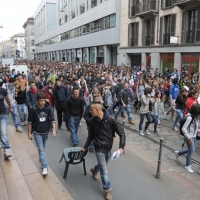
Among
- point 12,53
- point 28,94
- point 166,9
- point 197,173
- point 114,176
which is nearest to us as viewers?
point 114,176

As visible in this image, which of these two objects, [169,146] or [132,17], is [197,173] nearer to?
[169,146]

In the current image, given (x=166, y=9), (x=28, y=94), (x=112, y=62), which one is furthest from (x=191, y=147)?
(x=112, y=62)

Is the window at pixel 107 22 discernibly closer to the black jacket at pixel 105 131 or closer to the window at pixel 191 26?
the window at pixel 191 26

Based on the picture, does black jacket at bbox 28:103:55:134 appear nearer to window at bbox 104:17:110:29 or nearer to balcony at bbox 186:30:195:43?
balcony at bbox 186:30:195:43

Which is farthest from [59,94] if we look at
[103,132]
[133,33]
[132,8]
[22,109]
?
[132,8]

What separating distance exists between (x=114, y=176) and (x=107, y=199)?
87 centimetres

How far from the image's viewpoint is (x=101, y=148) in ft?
12.7

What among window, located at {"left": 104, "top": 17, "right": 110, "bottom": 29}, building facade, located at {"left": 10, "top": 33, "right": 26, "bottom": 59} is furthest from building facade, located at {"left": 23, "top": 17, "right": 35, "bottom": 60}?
window, located at {"left": 104, "top": 17, "right": 110, "bottom": 29}

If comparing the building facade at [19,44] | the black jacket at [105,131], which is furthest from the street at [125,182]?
the building facade at [19,44]

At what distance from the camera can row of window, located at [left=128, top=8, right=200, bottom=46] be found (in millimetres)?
18188

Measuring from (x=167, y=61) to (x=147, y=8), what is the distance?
597 centimetres

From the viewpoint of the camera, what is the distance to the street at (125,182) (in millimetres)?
4105

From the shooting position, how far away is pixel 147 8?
23.2m

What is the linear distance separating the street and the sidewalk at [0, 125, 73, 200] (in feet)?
0.72
